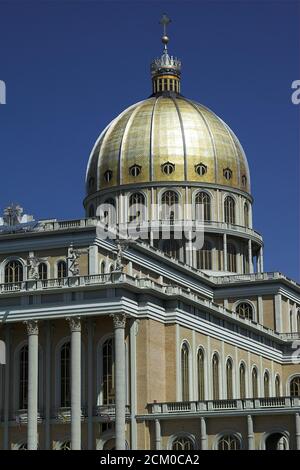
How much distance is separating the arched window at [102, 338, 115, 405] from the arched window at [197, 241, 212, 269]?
36226 millimetres

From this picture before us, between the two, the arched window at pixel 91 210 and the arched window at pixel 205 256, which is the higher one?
the arched window at pixel 91 210

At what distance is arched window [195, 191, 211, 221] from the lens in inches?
4486

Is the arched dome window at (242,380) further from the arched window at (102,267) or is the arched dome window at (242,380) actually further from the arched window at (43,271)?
the arched window at (43,271)

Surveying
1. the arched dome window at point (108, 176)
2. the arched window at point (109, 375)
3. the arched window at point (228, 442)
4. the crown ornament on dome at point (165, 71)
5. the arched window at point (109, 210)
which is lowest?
the arched window at point (228, 442)

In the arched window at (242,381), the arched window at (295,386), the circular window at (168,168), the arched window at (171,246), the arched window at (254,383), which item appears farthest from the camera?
the circular window at (168,168)

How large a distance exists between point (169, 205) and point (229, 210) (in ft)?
23.0

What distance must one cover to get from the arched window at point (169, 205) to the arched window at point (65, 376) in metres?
36.1

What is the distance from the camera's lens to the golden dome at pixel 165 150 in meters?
116

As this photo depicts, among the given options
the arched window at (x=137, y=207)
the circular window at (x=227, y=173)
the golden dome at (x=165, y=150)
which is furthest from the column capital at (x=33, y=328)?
the circular window at (x=227, y=173)

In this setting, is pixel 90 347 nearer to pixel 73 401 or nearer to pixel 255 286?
pixel 73 401

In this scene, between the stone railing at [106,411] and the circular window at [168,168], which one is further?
the circular window at [168,168]

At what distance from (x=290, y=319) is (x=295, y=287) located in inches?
130

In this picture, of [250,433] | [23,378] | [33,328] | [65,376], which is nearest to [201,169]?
[23,378]
